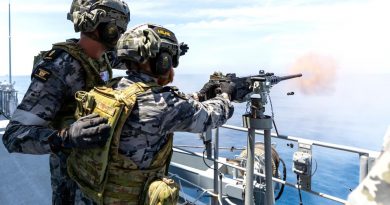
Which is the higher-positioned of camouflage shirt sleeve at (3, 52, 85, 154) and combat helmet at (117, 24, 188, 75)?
combat helmet at (117, 24, 188, 75)

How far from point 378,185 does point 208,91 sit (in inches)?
82.7

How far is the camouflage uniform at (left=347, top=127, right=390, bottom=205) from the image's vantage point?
2.47 feet

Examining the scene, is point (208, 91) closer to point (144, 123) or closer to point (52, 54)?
point (144, 123)

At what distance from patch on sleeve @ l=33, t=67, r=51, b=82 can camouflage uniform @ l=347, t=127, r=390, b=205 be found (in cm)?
193

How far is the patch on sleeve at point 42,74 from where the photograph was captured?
86.6 inches

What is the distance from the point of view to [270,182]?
2.81 meters

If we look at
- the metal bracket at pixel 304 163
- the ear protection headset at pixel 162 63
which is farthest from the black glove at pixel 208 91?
the metal bracket at pixel 304 163

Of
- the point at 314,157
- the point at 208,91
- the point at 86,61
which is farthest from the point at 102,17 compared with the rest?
the point at 314,157

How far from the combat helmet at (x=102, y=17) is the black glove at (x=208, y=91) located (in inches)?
30.2

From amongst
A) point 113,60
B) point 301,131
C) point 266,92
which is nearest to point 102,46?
point 113,60

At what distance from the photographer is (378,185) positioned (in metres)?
0.77

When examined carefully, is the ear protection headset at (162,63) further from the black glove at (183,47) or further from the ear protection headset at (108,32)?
the black glove at (183,47)

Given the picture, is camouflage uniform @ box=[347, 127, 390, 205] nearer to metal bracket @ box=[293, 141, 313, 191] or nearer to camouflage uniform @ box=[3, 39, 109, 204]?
camouflage uniform @ box=[3, 39, 109, 204]

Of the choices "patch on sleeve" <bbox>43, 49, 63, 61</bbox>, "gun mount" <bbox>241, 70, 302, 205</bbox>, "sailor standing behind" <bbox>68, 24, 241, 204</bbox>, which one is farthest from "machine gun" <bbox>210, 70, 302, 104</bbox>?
"patch on sleeve" <bbox>43, 49, 63, 61</bbox>
